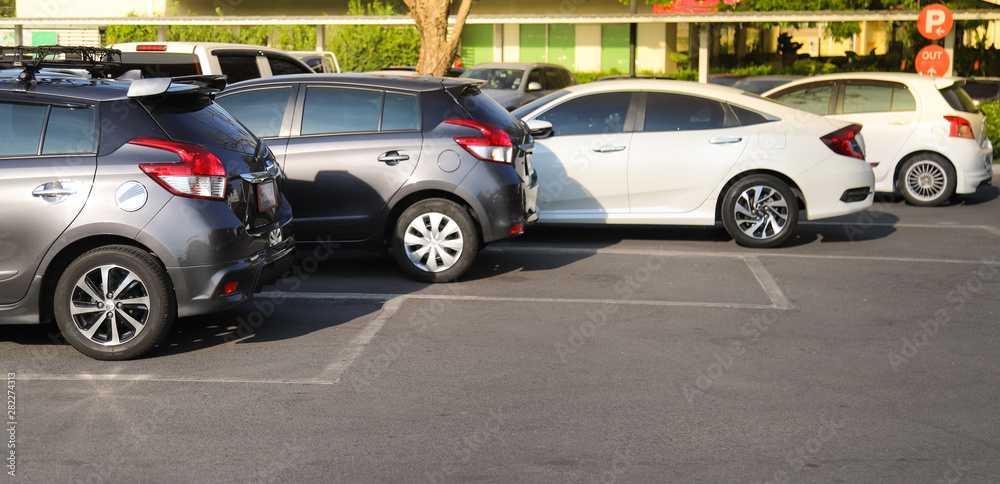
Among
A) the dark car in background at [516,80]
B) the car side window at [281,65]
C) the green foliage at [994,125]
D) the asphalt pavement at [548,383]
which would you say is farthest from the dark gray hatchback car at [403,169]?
the green foliage at [994,125]

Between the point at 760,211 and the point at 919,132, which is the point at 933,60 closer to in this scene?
the point at 919,132

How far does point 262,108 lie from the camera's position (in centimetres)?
827

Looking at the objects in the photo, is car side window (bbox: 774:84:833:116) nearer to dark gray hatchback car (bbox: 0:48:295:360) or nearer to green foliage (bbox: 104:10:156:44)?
dark gray hatchback car (bbox: 0:48:295:360)

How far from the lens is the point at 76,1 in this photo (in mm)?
42031

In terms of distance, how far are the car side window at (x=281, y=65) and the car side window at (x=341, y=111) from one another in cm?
469

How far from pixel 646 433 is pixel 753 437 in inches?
19.5

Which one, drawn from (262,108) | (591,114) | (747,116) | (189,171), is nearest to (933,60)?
(747,116)

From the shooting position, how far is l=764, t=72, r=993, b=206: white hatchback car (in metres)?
12.8

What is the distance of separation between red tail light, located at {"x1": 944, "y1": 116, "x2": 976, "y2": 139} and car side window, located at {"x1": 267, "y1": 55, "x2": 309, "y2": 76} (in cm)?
845

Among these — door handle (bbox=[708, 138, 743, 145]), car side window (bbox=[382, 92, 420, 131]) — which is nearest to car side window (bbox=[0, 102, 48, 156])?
car side window (bbox=[382, 92, 420, 131])

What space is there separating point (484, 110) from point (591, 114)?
6.77 feet

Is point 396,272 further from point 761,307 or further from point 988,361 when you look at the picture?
point 988,361

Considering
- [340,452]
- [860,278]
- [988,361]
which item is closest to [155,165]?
[340,452]

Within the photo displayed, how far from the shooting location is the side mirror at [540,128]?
376 inches
